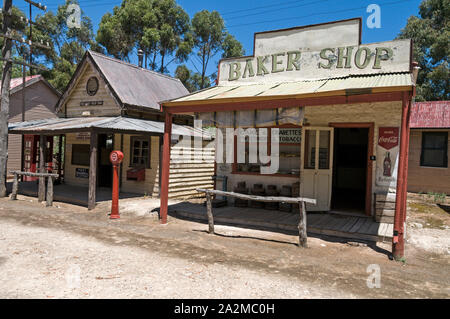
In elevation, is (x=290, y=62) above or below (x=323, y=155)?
above

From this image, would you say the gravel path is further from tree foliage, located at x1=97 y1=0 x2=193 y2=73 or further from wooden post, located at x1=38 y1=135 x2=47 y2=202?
tree foliage, located at x1=97 y1=0 x2=193 y2=73

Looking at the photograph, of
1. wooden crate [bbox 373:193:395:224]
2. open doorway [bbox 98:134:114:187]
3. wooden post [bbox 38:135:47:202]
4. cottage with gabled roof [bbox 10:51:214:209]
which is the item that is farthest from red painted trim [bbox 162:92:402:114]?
open doorway [bbox 98:134:114:187]

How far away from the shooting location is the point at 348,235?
6.94 meters

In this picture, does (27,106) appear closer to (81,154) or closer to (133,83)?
(81,154)

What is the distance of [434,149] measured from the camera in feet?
45.1

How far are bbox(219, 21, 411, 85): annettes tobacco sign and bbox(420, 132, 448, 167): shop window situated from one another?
7951 millimetres

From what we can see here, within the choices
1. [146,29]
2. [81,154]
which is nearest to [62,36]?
[146,29]

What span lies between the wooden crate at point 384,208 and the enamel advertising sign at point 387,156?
60 centimetres

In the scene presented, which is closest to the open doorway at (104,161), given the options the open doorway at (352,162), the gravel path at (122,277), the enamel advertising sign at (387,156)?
the gravel path at (122,277)

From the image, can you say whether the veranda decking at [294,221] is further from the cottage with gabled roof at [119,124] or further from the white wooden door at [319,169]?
the cottage with gabled roof at [119,124]

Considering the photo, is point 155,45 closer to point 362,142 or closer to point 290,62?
point 362,142

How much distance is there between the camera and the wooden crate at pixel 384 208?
768cm
